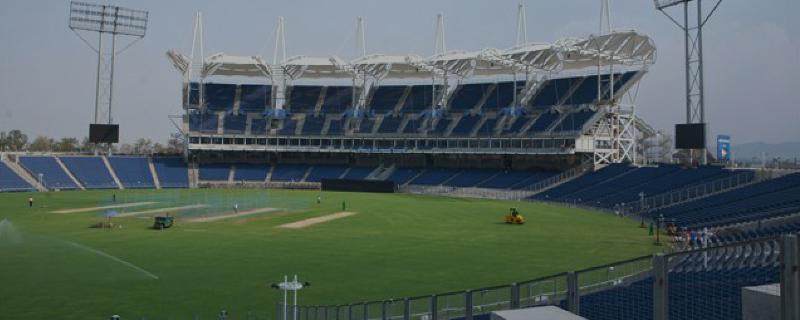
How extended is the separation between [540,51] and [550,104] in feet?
39.5

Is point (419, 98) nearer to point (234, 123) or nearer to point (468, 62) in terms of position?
point (468, 62)

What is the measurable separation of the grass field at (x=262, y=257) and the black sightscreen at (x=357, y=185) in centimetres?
3575

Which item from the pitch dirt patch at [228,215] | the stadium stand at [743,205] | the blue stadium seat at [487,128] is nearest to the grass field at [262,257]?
the pitch dirt patch at [228,215]

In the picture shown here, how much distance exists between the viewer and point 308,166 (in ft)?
364

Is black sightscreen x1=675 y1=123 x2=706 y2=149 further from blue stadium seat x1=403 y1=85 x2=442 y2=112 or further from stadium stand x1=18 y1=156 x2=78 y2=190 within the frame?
stadium stand x1=18 y1=156 x2=78 y2=190

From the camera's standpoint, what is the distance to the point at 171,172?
10212 cm

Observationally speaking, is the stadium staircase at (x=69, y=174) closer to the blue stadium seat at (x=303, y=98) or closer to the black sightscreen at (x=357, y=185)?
the black sightscreen at (x=357, y=185)

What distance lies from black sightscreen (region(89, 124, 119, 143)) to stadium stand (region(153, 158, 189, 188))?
9352 millimetres

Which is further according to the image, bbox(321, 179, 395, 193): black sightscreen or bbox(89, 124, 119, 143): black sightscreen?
bbox(89, 124, 119, 143): black sightscreen

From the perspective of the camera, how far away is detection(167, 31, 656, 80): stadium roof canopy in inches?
3167

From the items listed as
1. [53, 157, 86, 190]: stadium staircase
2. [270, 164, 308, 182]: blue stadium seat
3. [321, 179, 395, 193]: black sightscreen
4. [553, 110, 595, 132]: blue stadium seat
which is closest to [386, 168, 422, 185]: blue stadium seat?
[321, 179, 395, 193]: black sightscreen

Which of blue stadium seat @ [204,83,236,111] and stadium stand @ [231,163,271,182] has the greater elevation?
blue stadium seat @ [204,83,236,111]

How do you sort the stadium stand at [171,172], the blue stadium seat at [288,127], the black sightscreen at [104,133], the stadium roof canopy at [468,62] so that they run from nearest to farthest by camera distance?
the stadium roof canopy at [468,62] < the black sightscreen at [104,133] < the stadium stand at [171,172] < the blue stadium seat at [288,127]

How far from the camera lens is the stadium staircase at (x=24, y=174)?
281ft
